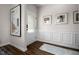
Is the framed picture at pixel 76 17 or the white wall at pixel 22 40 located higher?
the framed picture at pixel 76 17

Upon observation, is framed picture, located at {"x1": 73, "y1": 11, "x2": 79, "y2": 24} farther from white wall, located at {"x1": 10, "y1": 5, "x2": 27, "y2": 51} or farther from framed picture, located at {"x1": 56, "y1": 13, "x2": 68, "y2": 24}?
white wall, located at {"x1": 10, "y1": 5, "x2": 27, "y2": 51}

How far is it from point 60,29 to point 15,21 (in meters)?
0.69

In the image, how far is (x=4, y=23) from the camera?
2.67 ft

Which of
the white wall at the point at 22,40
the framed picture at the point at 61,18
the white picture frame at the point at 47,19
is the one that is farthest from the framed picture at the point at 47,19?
the white wall at the point at 22,40

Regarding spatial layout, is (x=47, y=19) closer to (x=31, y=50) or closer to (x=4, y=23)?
(x=31, y=50)

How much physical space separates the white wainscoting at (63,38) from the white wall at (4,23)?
21.5 inches

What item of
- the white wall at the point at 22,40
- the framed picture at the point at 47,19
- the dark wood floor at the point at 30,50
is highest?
the framed picture at the point at 47,19

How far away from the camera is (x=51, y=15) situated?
2.67 feet

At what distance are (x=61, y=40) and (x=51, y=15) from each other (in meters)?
0.40

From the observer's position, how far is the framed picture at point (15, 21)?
81 cm

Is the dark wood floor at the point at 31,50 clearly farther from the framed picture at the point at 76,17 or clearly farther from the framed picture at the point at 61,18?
the framed picture at the point at 76,17

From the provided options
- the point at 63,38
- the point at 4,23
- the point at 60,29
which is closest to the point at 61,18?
the point at 60,29

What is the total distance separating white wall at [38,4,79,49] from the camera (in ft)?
2.48
